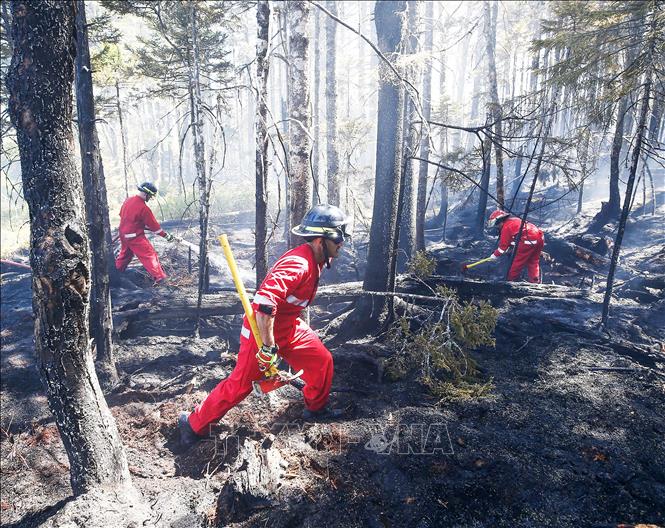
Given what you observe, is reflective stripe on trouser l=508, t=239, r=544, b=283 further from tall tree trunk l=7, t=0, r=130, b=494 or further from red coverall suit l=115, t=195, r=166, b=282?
tall tree trunk l=7, t=0, r=130, b=494

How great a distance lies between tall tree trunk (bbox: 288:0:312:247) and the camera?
4.98 m

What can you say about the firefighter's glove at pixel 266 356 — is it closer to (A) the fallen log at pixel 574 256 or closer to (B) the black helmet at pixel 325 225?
(B) the black helmet at pixel 325 225

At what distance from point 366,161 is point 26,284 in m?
39.9

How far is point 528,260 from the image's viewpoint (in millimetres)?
8852

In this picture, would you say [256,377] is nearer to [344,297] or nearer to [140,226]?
[344,297]

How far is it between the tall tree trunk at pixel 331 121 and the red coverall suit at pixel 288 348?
27.8 feet

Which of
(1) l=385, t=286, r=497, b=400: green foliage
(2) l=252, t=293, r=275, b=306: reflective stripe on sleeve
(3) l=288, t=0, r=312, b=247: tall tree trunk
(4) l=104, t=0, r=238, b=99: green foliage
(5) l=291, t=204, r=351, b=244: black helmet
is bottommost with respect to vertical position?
(1) l=385, t=286, r=497, b=400: green foliage

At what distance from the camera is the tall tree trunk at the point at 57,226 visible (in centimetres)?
255

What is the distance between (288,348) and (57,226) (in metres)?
2.35

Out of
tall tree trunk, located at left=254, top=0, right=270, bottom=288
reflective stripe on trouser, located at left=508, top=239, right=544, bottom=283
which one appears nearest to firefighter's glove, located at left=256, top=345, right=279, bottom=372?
tall tree trunk, located at left=254, top=0, right=270, bottom=288

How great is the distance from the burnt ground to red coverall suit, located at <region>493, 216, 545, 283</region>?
8.06ft

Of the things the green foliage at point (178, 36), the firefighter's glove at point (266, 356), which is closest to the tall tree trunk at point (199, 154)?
the green foliage at point (178, 36)

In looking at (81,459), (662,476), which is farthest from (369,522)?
(662,476)

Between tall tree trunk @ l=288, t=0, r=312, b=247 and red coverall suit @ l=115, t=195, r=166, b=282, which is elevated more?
tall tree trunk @ l=288, t=0, r=312, b=247
